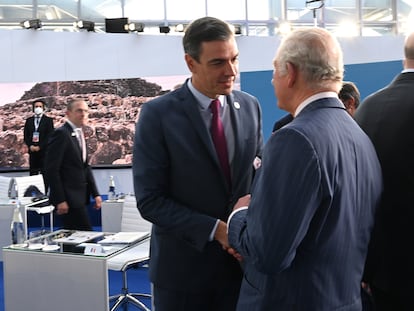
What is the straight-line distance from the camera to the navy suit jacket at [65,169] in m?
4.35

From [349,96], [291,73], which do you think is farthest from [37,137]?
[291,73]

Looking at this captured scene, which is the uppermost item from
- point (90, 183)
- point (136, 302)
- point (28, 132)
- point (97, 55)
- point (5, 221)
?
point (97, 55)

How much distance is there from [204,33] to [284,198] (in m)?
0.68

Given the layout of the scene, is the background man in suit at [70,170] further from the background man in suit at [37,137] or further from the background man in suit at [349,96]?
the background man in suit at [37,137]

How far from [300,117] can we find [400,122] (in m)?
0.52

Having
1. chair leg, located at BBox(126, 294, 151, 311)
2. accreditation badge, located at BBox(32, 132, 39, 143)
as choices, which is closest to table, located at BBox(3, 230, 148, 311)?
chair leg, located at BBox(126, 294, 151, 311)

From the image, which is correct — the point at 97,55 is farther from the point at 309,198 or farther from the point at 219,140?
the point at 309,198

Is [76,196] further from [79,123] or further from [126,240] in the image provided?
[126,240]

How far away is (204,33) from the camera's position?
166 centimetres

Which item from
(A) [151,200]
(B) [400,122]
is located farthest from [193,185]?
(B) [400,122]

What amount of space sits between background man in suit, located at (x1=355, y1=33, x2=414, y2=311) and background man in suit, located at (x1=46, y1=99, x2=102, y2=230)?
10.3 ft

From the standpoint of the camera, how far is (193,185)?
167 centimetres

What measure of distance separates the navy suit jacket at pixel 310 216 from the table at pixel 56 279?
1.77m

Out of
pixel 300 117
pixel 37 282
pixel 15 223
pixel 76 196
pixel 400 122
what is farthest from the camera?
pixel 76 196
